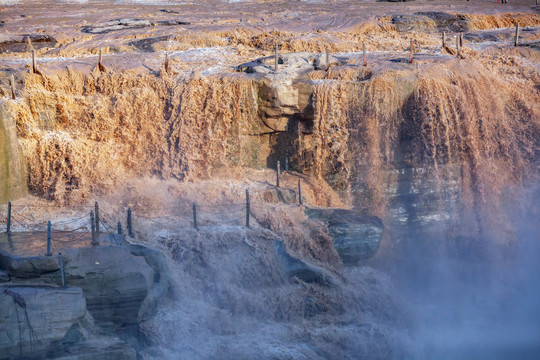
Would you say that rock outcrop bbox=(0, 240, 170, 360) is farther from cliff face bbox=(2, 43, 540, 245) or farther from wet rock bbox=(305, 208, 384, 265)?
cliff face bbox=(2, 43, 540, 245)

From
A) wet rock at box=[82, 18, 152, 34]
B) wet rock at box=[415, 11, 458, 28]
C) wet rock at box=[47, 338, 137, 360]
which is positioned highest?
wet rock at box=[415, 11, 458, 28]

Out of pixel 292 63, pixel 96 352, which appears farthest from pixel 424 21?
pixel 96 352

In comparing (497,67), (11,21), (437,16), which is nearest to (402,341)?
(497,67)

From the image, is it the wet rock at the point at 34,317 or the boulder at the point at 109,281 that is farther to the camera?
the boulder at the point at 109,281

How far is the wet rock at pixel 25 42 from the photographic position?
1969 cm

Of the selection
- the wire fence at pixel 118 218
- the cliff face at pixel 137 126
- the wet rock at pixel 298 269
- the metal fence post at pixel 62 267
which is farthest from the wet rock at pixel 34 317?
the cliff face at pixel 137 126

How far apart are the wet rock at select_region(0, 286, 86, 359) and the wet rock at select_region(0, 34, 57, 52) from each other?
1017 centimetres

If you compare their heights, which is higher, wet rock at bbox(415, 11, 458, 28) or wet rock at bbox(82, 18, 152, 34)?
wet rock at bbox(415, 11, 458, 28)

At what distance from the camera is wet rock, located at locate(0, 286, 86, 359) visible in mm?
10859

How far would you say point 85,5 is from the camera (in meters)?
26.7

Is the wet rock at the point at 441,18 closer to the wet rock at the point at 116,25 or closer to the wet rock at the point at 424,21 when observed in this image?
the wet rock at the point at 424,21

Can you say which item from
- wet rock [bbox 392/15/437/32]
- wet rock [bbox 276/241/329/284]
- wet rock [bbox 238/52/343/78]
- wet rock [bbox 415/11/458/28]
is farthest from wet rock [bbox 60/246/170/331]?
wet rock [bbox 415/11/458/28]

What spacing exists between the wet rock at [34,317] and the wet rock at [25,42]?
10167 millimetres

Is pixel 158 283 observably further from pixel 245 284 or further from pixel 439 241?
pixel 439 241
